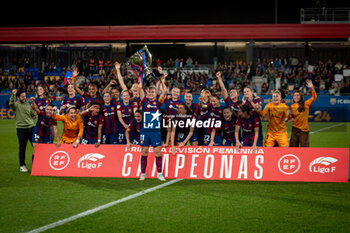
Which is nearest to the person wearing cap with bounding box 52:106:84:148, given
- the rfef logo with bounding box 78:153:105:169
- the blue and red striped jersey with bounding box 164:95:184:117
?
the rfef logo with bounding box 78:153:105:169

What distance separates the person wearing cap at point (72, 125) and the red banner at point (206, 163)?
0.53m

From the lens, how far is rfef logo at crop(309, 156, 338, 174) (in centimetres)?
862

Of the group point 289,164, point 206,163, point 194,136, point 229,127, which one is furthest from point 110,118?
point 289,164

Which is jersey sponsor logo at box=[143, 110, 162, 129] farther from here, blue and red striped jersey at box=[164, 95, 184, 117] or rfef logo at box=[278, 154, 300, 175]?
rfef logo at box=[278, 154, 300, 175]

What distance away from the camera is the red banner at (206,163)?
28.3 ft

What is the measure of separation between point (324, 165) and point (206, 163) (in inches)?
94.4

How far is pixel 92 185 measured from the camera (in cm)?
839

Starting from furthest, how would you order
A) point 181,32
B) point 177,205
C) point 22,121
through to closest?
point 181,32 < point 22,121 < point 177,205

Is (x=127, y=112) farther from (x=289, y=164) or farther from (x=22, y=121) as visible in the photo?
(x=289, y=164)

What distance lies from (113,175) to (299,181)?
12.7 ft

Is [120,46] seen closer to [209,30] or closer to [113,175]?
[209,30]

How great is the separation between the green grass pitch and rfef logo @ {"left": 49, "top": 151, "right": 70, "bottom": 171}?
12.4 inches

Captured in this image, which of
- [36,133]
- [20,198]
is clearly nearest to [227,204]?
[20,198]

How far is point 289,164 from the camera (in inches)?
343
